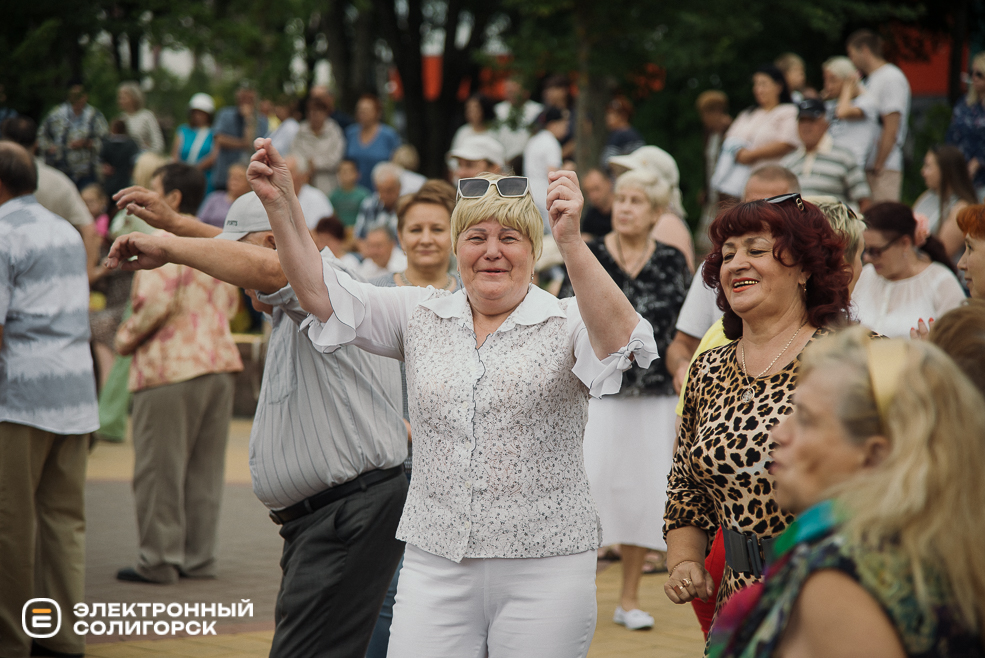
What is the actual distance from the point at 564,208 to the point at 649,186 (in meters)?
3.88

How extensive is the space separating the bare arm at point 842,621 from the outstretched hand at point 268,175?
201cm

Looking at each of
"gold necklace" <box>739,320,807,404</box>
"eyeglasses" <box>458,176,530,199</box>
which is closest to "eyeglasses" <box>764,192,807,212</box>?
"gold necklace" <box>739,320,807,404</box>

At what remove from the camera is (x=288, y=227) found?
3.34 metres

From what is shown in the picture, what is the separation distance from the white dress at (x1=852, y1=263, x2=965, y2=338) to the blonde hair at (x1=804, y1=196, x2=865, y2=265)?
4.90 ft

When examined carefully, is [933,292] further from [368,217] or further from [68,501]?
[368,217]

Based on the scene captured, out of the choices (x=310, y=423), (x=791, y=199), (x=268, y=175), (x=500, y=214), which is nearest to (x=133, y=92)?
(x=310, y=423)

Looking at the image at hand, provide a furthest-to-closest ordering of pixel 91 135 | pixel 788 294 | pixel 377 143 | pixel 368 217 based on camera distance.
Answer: pixel 377 143 < pixel 91 135 < pixel 368 217 < pixel 788 294

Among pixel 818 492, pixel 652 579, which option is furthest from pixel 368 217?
pixel 818 492

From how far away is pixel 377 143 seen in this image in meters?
15.6

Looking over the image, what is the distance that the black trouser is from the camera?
3.97m

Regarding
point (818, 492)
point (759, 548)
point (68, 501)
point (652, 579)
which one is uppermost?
point (818, 492)

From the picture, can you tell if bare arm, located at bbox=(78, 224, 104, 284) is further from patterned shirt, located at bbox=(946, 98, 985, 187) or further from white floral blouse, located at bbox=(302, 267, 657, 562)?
white floral blouse, located at bbox=(302, 267, 657, 562)

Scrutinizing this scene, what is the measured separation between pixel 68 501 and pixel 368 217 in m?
6.56

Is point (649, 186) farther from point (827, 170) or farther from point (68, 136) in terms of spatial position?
point (68, 136)
